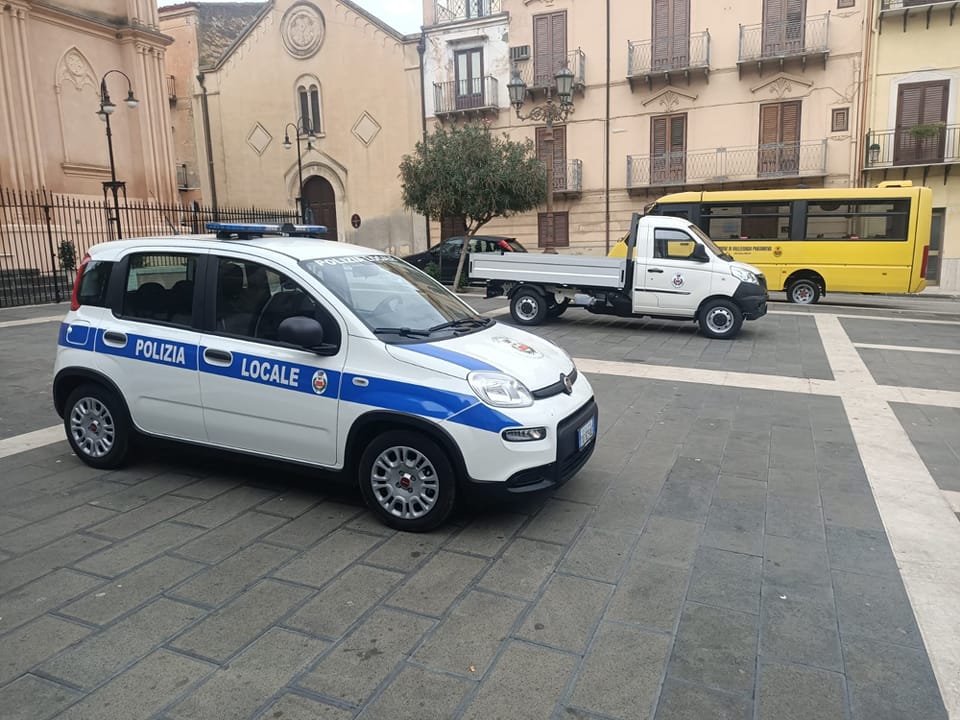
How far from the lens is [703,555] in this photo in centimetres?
395

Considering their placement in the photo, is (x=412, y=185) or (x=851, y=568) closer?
(x=851, y=568)

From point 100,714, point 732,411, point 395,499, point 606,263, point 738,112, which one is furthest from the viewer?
point 738,112

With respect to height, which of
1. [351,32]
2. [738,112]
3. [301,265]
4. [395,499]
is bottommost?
[395,499]

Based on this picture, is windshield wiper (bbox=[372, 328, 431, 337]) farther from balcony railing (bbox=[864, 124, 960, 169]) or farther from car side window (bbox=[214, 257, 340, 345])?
balcony railing (bbox=[864, 124, 960, 169])

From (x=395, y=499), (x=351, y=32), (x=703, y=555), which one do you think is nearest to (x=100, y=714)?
(x=395, y=499)

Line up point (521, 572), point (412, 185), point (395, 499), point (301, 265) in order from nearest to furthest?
point (521, 572), point (395, 499), point (301, 265), point (412, 185)

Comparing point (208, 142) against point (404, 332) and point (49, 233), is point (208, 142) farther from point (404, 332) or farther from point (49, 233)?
point (404, 332)

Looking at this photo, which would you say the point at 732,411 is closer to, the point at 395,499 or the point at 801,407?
the point at 801,407

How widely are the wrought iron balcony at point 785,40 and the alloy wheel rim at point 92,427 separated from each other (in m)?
23.1

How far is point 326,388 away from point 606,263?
8547mm

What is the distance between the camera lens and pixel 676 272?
1174cm

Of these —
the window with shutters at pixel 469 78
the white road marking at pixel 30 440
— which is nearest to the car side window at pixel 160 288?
the white road marking at pixel 30 440

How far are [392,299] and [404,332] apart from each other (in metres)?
0.45

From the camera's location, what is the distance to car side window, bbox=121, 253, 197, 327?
187 inches
